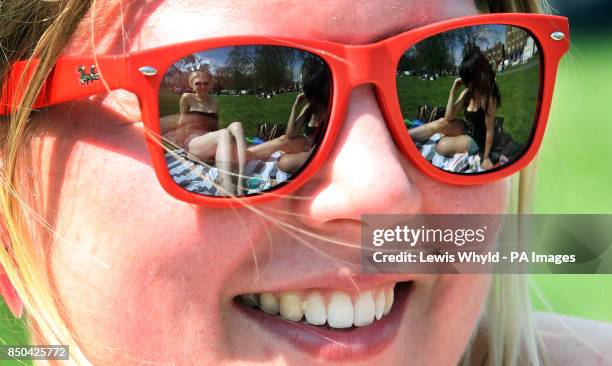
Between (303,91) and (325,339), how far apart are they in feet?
1.37

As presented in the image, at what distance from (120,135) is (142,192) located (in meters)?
0.10

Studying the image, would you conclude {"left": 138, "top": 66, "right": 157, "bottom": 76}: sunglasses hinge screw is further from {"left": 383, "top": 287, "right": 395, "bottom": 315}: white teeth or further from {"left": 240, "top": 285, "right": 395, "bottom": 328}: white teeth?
{"left": 383, "top": 287, "right": 395, "bottom": 315}: white teeth

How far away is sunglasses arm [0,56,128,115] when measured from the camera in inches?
43.4

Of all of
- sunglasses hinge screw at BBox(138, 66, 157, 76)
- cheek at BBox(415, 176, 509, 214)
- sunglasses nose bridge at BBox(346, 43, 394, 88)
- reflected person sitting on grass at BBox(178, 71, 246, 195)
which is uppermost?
sunglasses nose bridge at BBox(346, 43, 394, 88)

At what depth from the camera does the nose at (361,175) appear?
1.13 meters

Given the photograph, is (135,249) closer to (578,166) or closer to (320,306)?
(320,306)

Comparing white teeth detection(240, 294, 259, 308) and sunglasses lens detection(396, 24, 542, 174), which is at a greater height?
sunglasses lens detection(396, 24, 542, 174)

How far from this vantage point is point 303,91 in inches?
45.1

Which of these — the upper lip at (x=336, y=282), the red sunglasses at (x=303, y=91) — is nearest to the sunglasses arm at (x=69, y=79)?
the red sunglasses at (x=303, y=91)

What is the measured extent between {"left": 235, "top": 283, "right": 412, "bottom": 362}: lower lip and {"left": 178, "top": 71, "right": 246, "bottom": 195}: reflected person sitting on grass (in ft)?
0.87

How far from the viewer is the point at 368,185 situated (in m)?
1.13

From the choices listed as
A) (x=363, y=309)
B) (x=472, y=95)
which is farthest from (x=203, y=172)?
(x=472, y=95)

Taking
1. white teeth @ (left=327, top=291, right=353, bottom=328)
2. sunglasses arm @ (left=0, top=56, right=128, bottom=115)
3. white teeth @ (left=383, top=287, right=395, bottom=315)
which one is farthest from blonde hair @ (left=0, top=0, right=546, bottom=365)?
white teeth @ (left=383, top=287, right=395, bottom=315)

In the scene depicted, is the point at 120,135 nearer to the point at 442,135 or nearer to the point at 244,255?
the point at 244,255
